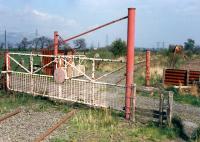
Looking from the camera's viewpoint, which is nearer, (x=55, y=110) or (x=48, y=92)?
(x=55, y=110)

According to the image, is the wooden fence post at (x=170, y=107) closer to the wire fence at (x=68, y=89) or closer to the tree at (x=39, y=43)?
the wire fence at (x=68, y=89)

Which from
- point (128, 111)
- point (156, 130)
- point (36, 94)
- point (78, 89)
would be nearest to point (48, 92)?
point (36, 94)

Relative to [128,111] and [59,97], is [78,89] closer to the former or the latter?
[59,97]

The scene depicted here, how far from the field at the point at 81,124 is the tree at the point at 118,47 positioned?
31.8 m

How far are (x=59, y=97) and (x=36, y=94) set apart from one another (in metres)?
1.21

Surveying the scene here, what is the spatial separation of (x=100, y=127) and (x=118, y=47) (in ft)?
120

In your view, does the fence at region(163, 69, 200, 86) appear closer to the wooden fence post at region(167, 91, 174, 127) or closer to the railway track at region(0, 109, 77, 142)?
the wooden fence post at region(167, 91, 174, 127)

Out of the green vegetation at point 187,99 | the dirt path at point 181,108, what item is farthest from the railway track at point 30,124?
the green vegetation at point 187,99

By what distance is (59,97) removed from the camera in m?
13.1

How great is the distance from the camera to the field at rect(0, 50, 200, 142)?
9250mm

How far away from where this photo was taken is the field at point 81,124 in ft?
30.3

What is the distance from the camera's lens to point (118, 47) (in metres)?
46.4

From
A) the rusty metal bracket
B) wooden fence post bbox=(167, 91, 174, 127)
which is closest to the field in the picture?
the rusty metal bracket

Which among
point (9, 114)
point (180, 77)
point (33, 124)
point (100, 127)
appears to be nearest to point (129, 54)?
point (100, 127)
